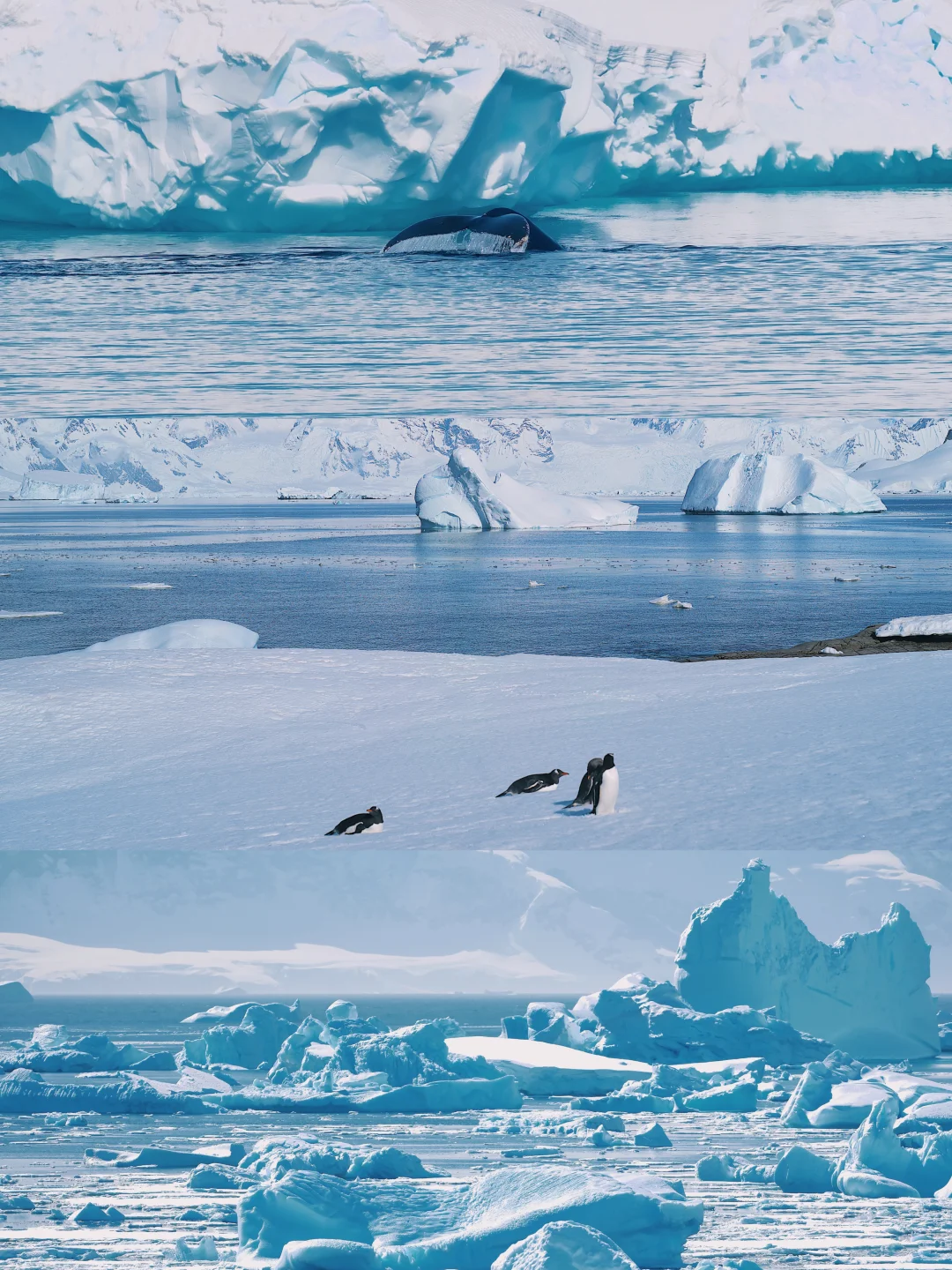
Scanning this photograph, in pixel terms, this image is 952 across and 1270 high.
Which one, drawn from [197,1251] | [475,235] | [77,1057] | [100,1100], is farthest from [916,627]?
[77,1057]

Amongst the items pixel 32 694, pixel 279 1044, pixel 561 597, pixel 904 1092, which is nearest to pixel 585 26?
pixel 561 597

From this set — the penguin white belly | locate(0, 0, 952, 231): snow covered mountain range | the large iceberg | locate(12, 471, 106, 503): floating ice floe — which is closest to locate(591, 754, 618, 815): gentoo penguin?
the penguin white belly

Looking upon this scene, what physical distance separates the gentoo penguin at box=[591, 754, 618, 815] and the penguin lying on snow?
8.90 ft

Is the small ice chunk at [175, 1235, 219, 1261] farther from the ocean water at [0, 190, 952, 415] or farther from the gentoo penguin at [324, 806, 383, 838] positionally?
the ocean water at [0, 190, 952, 415]

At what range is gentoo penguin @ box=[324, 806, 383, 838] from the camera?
5.16 meters

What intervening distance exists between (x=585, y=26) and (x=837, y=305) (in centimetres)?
174

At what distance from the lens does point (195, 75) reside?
6.44 meters

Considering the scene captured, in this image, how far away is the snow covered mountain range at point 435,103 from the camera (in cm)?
640

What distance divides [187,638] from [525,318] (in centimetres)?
221

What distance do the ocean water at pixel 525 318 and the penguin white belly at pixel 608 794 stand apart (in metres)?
1.99

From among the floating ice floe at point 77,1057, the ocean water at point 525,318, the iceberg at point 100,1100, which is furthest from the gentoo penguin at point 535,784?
the floating ice floe at point 77,1057

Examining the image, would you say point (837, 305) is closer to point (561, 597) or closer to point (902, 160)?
point (902, 160)

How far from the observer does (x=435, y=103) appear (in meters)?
6.43

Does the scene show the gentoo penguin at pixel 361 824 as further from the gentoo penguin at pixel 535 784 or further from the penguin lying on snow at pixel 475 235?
the penguin lying on snow at pixel 475 235
